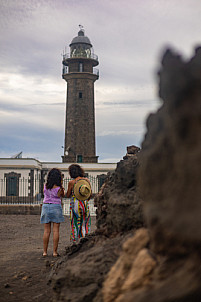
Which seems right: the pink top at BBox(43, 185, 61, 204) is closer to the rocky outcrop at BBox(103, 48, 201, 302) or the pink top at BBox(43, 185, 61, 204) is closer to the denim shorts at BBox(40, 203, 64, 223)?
the denim shorts at BBox(40, 203, 64, 223)

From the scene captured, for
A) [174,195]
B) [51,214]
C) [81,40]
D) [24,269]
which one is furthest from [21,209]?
[81,40]

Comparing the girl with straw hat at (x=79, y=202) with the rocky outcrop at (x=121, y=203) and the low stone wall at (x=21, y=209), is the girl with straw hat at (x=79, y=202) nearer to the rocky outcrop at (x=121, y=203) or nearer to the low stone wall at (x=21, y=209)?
the rocky outcrop at (x=121, y=203)

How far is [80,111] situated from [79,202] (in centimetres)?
2565

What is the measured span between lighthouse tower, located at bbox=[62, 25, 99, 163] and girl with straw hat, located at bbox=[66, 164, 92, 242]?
81.6 ft

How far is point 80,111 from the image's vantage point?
1216 inches

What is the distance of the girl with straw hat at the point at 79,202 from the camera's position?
224 inches

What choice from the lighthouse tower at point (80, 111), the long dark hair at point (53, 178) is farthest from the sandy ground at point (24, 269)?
the lighthouse tower at point (80, 111)

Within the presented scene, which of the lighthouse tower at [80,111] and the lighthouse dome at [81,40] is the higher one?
the lighthouse dome at [81,40]

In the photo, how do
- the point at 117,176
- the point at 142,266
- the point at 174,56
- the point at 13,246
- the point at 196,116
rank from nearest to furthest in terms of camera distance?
the point at 196,116 < the point at 174,56 < the point at 142,266 < the point at 117,176 < the point at 13,246

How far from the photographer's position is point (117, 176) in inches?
153

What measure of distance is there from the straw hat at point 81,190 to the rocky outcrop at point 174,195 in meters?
3.39

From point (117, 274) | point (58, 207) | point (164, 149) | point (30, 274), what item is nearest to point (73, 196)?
point (58, 207)

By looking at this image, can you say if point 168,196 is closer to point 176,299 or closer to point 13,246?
point 176,299

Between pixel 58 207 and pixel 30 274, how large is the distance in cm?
135
